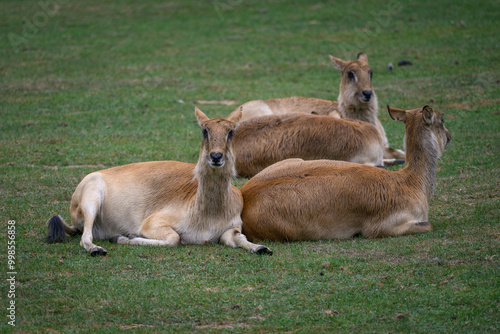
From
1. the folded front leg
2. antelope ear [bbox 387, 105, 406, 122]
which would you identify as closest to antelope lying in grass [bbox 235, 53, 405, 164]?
antelope ear [bbox 387, 105, 406, 122]

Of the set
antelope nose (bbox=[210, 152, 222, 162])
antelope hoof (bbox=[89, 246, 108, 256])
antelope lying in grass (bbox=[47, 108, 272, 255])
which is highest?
antelope nose (bbox=[210, 152, 222, 162])

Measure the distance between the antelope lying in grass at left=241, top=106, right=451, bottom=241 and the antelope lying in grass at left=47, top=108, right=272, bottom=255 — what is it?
421 millimetres

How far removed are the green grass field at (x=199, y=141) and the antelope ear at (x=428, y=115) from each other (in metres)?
1.30

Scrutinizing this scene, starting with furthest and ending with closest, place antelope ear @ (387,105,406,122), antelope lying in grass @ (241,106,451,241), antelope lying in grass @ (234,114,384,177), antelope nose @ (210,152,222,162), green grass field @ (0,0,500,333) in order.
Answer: antelope lying in grass @ (234,114,384,177)
antelope ear @ (387,105,406,122)
antelope lying in grass @ (241,106,451,241)
antelope nose @ (210,152,222,162)
green grass field @ (0,0,500,333)

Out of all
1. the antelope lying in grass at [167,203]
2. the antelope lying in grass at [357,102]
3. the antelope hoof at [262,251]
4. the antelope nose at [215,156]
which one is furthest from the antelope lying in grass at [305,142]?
the antelope hoof at [262,251]

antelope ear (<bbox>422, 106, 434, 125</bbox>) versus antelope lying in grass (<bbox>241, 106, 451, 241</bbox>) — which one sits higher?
antelope ear (<bbox>422, 106, 434, 125</bbox>)

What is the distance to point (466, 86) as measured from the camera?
16328 mm

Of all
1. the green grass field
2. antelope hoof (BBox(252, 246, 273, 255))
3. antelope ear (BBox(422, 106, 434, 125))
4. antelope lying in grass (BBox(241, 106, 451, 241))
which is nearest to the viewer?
the green grass field

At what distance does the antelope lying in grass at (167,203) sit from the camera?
25.7ft

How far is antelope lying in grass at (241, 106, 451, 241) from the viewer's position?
7.98m

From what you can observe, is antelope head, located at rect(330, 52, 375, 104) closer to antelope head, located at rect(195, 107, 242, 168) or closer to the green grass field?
the green grass field

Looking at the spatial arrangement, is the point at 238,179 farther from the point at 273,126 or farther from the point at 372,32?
the point at 372,32

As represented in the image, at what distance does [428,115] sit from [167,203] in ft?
12.3

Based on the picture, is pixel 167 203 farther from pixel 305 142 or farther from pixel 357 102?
pixel 357 102
